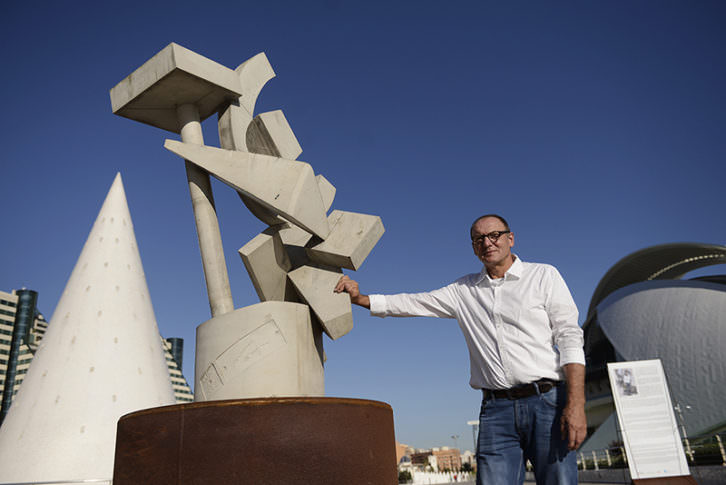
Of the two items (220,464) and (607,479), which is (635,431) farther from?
(607,479)

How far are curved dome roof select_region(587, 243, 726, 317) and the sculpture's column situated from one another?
2724 centimetres

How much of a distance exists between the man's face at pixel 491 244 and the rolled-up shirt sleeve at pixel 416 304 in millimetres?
291

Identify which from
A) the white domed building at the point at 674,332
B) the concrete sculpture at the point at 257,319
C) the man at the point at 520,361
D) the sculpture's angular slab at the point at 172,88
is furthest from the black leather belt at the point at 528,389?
the white domed building at the point at 674,332

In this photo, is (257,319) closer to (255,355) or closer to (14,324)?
(255,355)

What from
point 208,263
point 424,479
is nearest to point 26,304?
point 424,479

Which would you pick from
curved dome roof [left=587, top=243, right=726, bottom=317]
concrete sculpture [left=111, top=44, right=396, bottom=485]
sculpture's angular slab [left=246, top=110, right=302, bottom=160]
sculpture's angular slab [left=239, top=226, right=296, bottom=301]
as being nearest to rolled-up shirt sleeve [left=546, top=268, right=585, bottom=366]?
concrete sculpture [left=111, top=44, right=396, bottom=485]

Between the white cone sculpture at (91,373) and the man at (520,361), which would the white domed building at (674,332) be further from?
the man at (520,361)

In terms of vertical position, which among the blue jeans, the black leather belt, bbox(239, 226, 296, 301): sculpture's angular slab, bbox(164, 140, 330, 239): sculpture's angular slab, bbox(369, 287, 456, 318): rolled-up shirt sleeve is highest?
bbox(164, 140, 330, 239): sculpture's angular slab

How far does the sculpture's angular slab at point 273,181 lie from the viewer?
3.74 m

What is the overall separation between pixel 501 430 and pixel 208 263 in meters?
2.58

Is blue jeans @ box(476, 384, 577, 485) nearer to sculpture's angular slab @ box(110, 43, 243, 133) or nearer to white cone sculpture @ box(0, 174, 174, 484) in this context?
sculpture's angular slab @ box(110, 43, 243, 133)

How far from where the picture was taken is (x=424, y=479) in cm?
2289

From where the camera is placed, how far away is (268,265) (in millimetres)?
3914

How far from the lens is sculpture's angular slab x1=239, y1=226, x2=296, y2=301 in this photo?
12.6ft
